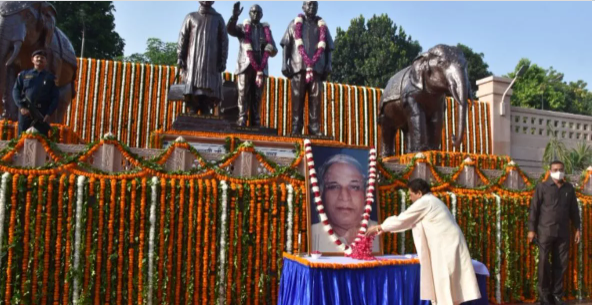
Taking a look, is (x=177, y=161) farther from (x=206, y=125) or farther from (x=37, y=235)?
(x=206, y=125)

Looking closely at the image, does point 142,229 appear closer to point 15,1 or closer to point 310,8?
point 15,1

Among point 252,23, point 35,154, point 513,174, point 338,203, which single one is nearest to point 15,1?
point 35,154

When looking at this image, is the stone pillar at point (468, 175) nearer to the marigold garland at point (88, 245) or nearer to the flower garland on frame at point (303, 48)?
the flower garland on frame at point (303, 48)

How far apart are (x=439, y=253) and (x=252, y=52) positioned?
15.7 ft

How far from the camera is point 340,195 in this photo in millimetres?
5754

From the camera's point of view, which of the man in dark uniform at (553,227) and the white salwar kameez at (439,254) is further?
the man in dark uniform at (553,227)

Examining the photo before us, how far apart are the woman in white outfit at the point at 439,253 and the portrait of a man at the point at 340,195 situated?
985 mm

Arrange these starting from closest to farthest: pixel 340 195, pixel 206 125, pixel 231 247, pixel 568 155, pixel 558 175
Answer: pixel 231 247
pixel 340 195
pixel 558 175
pixel 206 125
pixel 568 155

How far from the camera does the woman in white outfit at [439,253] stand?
14.6 ft

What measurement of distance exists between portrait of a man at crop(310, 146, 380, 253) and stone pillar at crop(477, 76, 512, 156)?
9687 millimetres

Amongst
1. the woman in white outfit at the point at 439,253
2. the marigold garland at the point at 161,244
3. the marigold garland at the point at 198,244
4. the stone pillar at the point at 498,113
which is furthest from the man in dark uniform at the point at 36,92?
the stone pillar at the point at 498,113

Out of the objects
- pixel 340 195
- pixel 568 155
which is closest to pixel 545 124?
pixel 568 155

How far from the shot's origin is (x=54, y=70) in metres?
7.72

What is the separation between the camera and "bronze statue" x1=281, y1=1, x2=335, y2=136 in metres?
8.22
